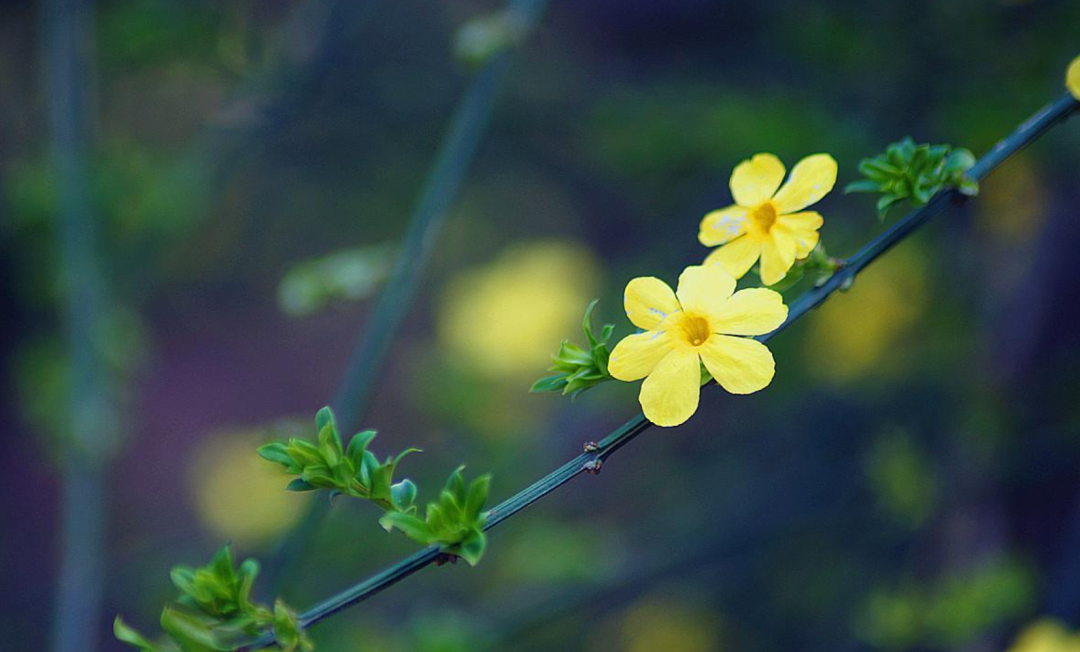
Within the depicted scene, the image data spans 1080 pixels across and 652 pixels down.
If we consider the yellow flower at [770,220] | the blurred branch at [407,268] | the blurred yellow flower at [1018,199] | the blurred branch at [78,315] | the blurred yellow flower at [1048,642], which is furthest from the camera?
the blurred yellow flower at [1018,199]

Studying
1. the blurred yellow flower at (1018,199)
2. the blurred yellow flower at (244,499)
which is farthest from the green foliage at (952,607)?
the blurred yellow flower at (244,499)

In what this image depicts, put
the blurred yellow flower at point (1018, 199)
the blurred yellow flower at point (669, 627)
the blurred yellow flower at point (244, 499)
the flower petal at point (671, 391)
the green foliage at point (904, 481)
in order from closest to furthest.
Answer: the flower petal at point (671, 391)
the green foliage at point (904, 481)
the blurred yellow flower at point (1018, 199)
the blurred yellow flower at point (669, 627)
the blurred yellow flower at point (244, 499)

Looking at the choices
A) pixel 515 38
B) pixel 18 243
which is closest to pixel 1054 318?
pixel 515 38

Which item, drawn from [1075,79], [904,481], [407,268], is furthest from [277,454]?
[904,481]

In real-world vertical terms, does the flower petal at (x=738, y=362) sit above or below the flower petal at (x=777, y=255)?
below

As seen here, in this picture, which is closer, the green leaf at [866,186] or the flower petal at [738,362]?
the flower petal at [738,362]

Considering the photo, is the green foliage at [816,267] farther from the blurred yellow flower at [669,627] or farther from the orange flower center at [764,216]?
the blurred yellow flower at [669,627]
